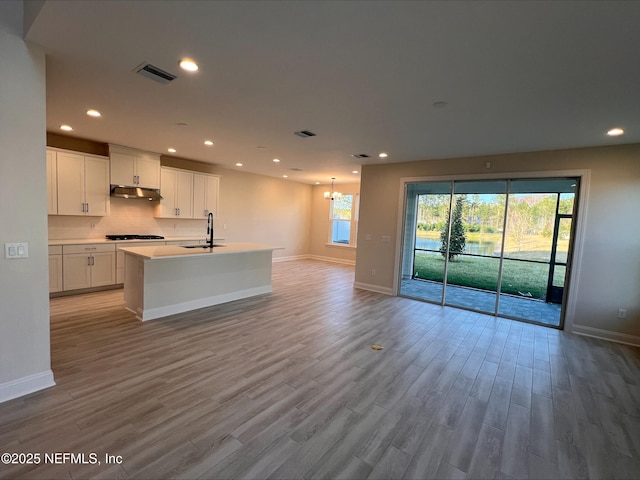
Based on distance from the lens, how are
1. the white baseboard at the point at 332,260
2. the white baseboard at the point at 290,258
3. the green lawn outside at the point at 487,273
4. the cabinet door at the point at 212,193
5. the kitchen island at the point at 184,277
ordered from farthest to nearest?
the white baseboard at the point at 332,260
the white baseboard at the point at 290,258
the cabinet door at the point at 212,193
the green lawn outside at the point at 487,273
the kitchen island at the point at 184,277

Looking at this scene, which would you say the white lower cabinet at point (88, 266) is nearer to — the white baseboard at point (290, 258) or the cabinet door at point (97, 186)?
the cabinet door at point (97, 186)

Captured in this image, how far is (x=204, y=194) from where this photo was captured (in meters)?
6.92

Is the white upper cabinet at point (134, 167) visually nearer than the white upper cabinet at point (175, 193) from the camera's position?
Yes

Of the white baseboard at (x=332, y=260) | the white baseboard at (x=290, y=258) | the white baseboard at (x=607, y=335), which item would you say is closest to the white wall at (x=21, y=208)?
the white baseboard at (x=607, y=335)

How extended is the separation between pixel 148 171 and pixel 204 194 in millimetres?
1295

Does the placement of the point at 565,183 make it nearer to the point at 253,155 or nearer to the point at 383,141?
the point at 383,141

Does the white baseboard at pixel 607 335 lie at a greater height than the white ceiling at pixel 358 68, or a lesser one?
lesser

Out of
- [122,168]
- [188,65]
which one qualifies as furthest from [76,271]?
[188,65]

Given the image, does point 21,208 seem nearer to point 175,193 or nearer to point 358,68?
point 358,68

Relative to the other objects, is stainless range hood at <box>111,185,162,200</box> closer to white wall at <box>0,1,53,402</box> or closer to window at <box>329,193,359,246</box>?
white wall at <box>0,1,53,402</box>

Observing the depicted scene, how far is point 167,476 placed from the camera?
1.65m

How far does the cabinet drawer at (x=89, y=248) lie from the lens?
4820mm

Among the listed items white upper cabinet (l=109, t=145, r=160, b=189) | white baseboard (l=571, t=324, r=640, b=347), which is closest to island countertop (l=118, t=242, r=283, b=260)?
white upper cabinet (l=109, t=145, r=160, b=189)

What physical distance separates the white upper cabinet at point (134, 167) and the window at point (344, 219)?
5.41m
